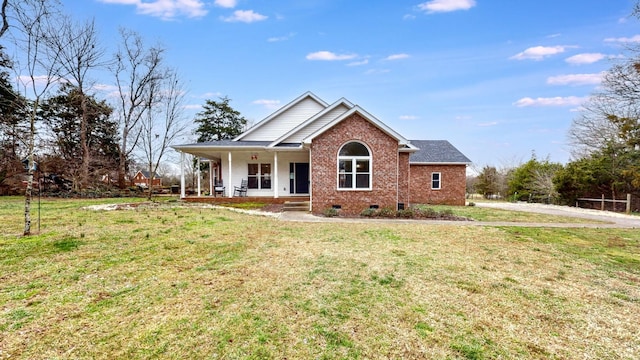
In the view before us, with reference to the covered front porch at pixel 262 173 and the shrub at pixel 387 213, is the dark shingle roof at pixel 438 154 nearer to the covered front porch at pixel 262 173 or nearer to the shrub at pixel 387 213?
the covered front porch at pixel 262 173

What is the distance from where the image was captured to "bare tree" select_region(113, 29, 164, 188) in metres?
24.3

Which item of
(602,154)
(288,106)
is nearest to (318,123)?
(288,106)

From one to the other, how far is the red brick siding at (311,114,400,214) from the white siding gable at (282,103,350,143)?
2932 mm

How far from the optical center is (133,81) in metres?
25.3

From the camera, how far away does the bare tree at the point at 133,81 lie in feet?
79.9

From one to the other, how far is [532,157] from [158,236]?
109ft

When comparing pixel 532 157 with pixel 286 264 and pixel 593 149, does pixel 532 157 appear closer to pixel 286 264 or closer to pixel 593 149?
pixel 593 149

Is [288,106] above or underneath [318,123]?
above

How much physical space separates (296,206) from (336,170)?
3116mm

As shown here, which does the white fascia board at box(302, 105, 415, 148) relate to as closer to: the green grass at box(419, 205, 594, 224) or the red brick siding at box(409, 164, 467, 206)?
the green grass at box(419, 205, 594, 224)

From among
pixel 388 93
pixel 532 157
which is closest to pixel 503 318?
pixel 388 93

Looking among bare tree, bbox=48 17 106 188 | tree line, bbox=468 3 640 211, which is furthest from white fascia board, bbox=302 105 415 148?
bare tree, bbox=48 17 106 188

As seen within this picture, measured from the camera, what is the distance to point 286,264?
5.86m

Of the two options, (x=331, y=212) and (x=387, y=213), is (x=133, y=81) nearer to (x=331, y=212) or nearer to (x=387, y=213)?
(x=331, y=212)
